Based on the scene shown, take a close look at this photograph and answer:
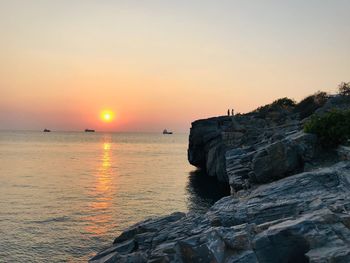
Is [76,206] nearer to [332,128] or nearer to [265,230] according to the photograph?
[332,128]

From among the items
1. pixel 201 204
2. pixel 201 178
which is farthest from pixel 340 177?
pixel 201 178

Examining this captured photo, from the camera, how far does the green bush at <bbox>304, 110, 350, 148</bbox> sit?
23.8 metres

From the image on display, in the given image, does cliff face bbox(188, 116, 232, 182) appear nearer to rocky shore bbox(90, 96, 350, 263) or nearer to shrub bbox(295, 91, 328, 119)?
shrub bbox(295, 91, 328, 119)

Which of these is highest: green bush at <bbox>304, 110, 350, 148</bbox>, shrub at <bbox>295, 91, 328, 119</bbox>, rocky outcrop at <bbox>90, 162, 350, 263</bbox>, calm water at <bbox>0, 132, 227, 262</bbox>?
shrub at <bbox>295, 91, 328, 119</bbox>

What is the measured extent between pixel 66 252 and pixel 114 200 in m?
20.2

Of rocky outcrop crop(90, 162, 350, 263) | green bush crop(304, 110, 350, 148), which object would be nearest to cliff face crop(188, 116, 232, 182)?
green bush crop(304, 110, 350, 148)

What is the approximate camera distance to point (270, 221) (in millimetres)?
16188

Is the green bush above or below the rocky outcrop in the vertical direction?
above

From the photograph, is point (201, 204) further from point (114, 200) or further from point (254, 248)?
point (254, 248)

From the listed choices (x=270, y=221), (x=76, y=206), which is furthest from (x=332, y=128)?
(x=76, y=206)

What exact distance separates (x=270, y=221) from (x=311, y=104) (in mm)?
46210

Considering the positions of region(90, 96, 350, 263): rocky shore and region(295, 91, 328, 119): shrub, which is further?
region(295, 91, 328, 119): shrub

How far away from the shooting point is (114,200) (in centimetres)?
4844

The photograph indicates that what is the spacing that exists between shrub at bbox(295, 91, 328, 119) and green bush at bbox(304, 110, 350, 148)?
2946 cm
